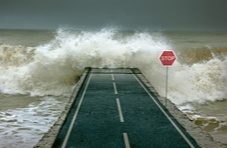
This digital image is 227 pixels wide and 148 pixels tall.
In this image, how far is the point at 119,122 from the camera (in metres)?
14.3

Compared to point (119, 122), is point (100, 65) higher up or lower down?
higher up

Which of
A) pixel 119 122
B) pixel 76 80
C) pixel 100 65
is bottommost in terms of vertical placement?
pixel 119 122

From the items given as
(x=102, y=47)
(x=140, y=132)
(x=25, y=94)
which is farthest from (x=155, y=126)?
(x=102, y=47)

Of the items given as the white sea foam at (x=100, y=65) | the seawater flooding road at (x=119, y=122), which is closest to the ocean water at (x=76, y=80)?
the white sea foam at (x=100, y=65)

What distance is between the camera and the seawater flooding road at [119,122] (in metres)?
11.9

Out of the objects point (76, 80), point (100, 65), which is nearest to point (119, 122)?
point (76, 80)

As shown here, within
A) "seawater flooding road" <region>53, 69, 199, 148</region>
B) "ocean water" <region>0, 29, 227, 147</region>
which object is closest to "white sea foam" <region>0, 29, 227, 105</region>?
"ocean water" <region>0, 29, 227, 147</region>

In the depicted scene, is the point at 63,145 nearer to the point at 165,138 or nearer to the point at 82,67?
the point at 165,138

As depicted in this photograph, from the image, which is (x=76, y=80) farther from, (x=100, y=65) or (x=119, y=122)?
(x=119, y=122)

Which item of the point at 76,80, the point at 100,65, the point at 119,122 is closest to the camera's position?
the point at 119,122

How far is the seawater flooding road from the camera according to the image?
1186 centimetres

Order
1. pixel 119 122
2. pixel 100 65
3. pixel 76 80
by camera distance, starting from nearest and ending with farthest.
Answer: pixel 119 122, pixel 76 80, pixel 100 65

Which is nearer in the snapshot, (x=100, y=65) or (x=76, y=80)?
(x=76, y=80)

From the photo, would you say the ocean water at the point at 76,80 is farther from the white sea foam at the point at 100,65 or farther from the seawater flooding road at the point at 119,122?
the seawater flooding road at the point at 119,122
